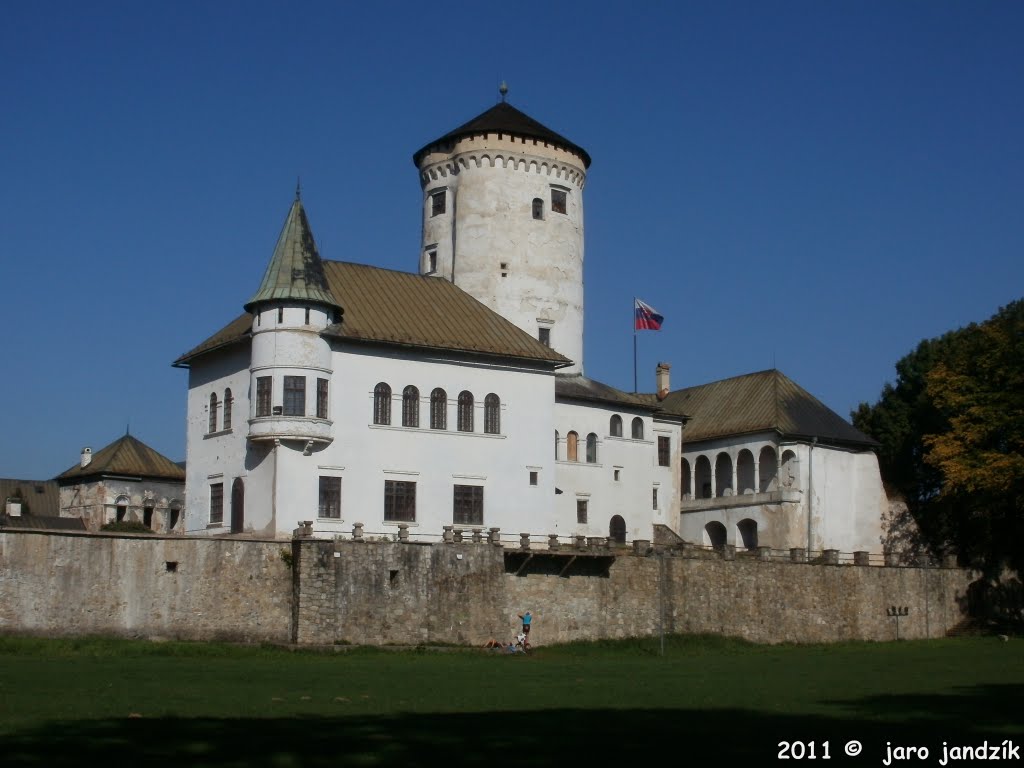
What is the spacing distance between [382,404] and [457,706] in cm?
2612

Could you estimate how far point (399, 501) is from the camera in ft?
163

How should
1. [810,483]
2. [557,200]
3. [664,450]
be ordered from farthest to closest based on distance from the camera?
[810,483]
[664,450]
[557,200]

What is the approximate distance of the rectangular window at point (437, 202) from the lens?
61125 millimetres

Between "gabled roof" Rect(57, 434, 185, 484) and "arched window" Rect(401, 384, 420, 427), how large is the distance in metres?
38.1

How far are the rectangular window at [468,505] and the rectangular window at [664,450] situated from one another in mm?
14779

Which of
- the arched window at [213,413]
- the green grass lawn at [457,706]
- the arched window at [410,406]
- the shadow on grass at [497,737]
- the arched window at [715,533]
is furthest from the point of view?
the arched window at [715,533]

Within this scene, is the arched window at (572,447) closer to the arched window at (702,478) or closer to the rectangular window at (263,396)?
the arched window at (702,478)

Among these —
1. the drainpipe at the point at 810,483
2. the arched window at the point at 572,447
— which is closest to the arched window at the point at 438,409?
the arched window at the point at 572,447

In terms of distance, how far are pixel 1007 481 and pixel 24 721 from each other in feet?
144

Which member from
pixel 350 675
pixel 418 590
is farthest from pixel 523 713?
pixel 418 590

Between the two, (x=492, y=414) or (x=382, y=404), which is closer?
(x=382, y=404)

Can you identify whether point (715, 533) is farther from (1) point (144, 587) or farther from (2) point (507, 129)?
(1) point (144, 587)

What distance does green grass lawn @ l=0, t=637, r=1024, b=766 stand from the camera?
17.8 m

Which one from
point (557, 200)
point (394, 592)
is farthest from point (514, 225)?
point (394, 592)
